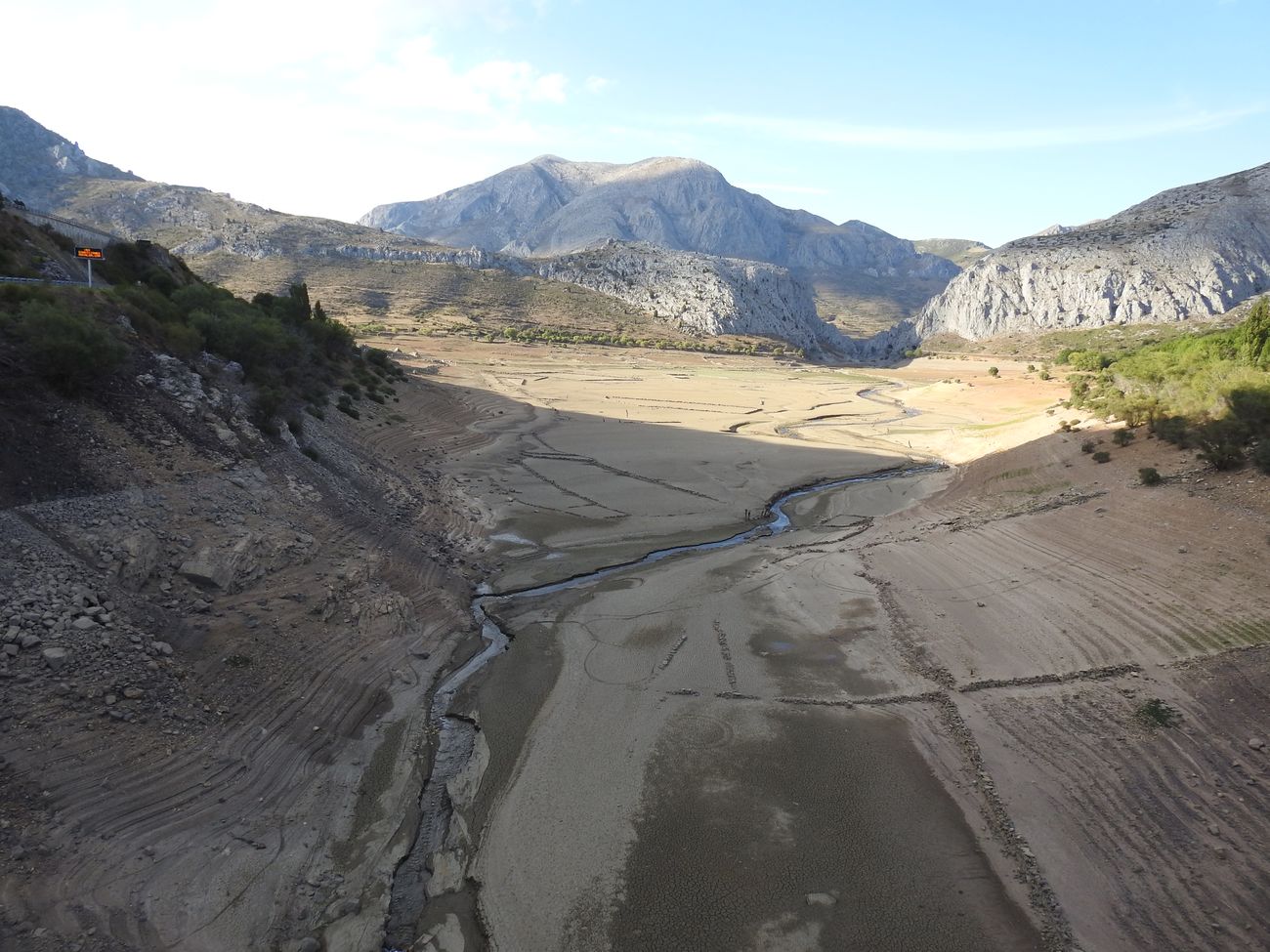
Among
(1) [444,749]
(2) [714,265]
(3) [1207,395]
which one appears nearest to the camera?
(1) [444,749]

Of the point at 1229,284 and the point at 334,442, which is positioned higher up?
the point at 1229,284

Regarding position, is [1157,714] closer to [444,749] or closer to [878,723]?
[878,723]

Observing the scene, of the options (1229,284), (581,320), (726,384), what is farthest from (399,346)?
(1229,284)

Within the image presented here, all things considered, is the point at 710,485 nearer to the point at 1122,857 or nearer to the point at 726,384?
the point at 1122,857

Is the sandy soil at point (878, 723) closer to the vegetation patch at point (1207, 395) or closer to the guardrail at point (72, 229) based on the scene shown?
the vegetation patch at point (1207, 395)

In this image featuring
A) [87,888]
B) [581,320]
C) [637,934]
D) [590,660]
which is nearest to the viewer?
[87,888]

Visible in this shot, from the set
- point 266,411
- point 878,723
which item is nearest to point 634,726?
point 878,723

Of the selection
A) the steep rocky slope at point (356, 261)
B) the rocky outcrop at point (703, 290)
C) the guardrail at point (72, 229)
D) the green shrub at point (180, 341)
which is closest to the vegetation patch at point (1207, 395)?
the green shrub at point (180, 341)
